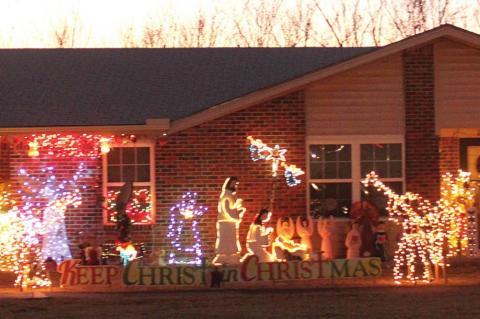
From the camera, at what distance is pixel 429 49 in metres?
18.5

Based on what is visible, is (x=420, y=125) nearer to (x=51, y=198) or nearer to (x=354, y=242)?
(x=354, y=242)

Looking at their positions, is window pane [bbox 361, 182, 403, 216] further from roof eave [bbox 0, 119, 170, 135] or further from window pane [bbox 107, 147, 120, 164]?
window pane [bbox 107, 147, 120, 164]

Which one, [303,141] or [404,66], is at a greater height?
[404,66]

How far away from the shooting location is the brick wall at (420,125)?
18.5m

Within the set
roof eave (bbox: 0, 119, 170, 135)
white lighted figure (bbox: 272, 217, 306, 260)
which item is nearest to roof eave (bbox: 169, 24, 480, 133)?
roof eave (bbox: 0, 119, 170, 135)

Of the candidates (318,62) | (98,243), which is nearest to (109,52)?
(318,62)

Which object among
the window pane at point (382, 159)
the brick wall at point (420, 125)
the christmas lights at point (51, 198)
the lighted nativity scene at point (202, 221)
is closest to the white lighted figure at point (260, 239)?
the lighted nativity scene at point (202, 221)

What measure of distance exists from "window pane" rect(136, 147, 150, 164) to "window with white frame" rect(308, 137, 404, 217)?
2.95 metres

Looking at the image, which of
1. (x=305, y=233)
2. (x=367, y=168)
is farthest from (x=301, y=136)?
(x=305, y=233)

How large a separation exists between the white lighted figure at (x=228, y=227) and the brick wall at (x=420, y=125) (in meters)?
3.39

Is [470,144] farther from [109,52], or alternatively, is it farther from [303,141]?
[109,52]

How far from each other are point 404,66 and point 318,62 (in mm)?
3672

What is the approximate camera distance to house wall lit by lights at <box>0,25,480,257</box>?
58.8 feet

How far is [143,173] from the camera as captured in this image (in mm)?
18312
